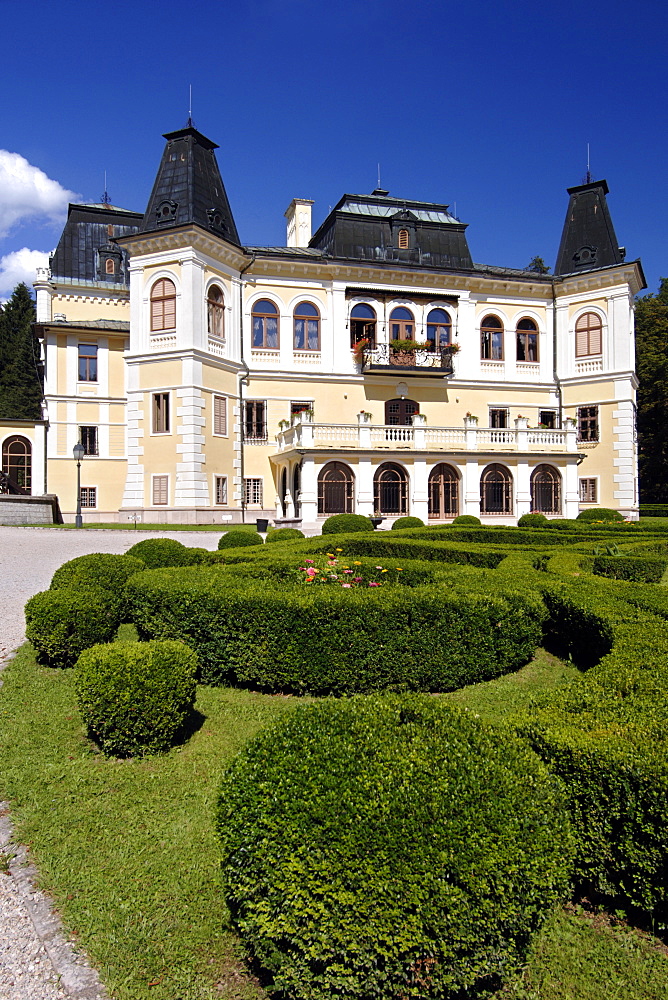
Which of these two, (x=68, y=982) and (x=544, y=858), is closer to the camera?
(x=544, y=858)

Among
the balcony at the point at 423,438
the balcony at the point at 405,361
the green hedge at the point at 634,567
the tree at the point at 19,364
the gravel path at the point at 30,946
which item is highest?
the tree at the point at 19,364

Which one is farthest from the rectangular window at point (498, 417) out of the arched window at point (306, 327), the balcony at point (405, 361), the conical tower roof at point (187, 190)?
the conical tower roof at point (187, 190)

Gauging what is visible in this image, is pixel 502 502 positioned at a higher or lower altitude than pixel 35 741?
higher

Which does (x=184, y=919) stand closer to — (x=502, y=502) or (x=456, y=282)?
(x=502, y=502)

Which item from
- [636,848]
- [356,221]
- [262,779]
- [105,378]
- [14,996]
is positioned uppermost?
[356,221]

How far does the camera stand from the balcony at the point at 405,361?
32562 mm

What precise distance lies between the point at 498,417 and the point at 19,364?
47.5 meters

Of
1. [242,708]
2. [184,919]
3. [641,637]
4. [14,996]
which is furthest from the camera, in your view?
[242,708]

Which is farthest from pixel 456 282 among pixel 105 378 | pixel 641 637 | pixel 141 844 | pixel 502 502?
pixel 141 844

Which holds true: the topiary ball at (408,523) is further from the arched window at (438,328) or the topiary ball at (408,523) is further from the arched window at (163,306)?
the arched window at (438,328)

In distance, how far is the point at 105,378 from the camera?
3522 centimetres

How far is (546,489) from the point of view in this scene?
95.1ft

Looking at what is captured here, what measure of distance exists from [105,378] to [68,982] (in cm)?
3507

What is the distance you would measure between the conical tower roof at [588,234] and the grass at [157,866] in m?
34.1
